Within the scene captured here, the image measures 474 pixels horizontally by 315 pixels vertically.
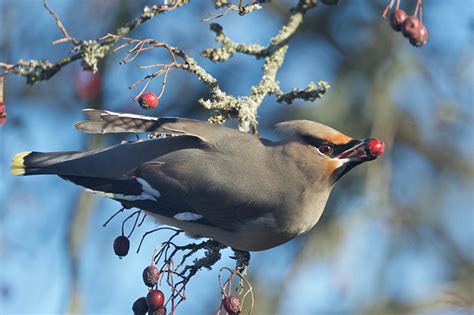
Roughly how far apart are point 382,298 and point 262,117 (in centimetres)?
186

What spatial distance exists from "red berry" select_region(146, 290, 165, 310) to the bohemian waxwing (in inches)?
20.0

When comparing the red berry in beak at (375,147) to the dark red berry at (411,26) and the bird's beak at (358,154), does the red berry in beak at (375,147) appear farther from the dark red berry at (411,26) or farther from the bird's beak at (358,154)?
the dark red berry at (411,26)

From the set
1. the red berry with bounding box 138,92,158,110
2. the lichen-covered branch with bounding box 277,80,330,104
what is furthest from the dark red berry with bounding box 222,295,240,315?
the lichen-covered branch with bounding box 277,80,330,104

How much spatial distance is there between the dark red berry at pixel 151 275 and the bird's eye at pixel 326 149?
953mm

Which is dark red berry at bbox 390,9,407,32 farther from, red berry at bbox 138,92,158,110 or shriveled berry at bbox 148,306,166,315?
shriveled berry at bbox 148,306,166,315

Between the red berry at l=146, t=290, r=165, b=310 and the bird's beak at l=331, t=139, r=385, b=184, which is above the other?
the bird's beak at l=331, t=139, r=385, b=184

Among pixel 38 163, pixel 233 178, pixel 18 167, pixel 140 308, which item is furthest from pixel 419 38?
pixel 18 167

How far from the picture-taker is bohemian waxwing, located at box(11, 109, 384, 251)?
14.0 feet

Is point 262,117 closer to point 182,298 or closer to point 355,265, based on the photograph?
point 355,265

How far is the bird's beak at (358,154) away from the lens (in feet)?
13.1

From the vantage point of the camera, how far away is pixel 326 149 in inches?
167

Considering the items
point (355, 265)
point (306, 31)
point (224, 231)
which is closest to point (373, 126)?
point (355, 265)

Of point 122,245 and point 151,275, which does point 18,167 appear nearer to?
point 122,245

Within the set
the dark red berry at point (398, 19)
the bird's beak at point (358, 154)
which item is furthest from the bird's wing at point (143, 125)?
the dark red berry at point (398, 19)
